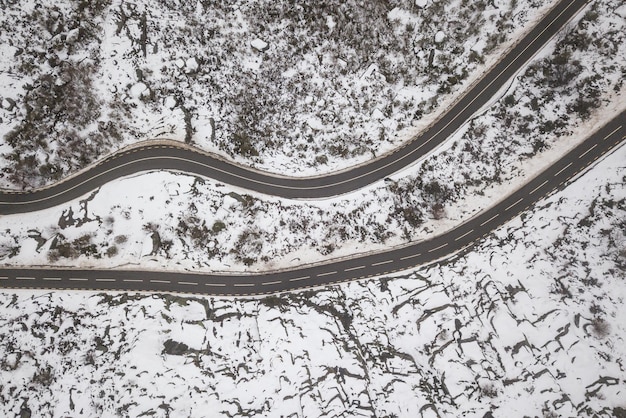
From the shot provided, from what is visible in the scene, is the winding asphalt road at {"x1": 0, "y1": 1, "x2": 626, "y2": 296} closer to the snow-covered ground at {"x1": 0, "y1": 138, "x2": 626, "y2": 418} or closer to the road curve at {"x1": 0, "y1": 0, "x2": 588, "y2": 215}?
the road curve at {"x1": 0, "y1": 0, "x2": 588, "y2": 215}

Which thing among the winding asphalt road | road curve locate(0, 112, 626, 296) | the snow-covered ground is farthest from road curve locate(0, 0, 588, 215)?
the snow-covered ground

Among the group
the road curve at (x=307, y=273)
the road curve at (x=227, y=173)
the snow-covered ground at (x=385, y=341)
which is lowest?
the snow-covered ground at (x=385, y=341)

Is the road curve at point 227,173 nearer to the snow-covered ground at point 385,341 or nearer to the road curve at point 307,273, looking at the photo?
the road curve at point 307,273

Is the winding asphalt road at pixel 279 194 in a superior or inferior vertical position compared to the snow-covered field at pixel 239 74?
inferior

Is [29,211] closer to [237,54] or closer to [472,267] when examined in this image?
[237,54]

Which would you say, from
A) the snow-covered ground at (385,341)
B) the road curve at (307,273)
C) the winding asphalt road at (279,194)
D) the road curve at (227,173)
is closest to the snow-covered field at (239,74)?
the road curve at (227,173)

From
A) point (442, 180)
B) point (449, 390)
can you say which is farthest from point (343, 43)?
point (449, 390)
